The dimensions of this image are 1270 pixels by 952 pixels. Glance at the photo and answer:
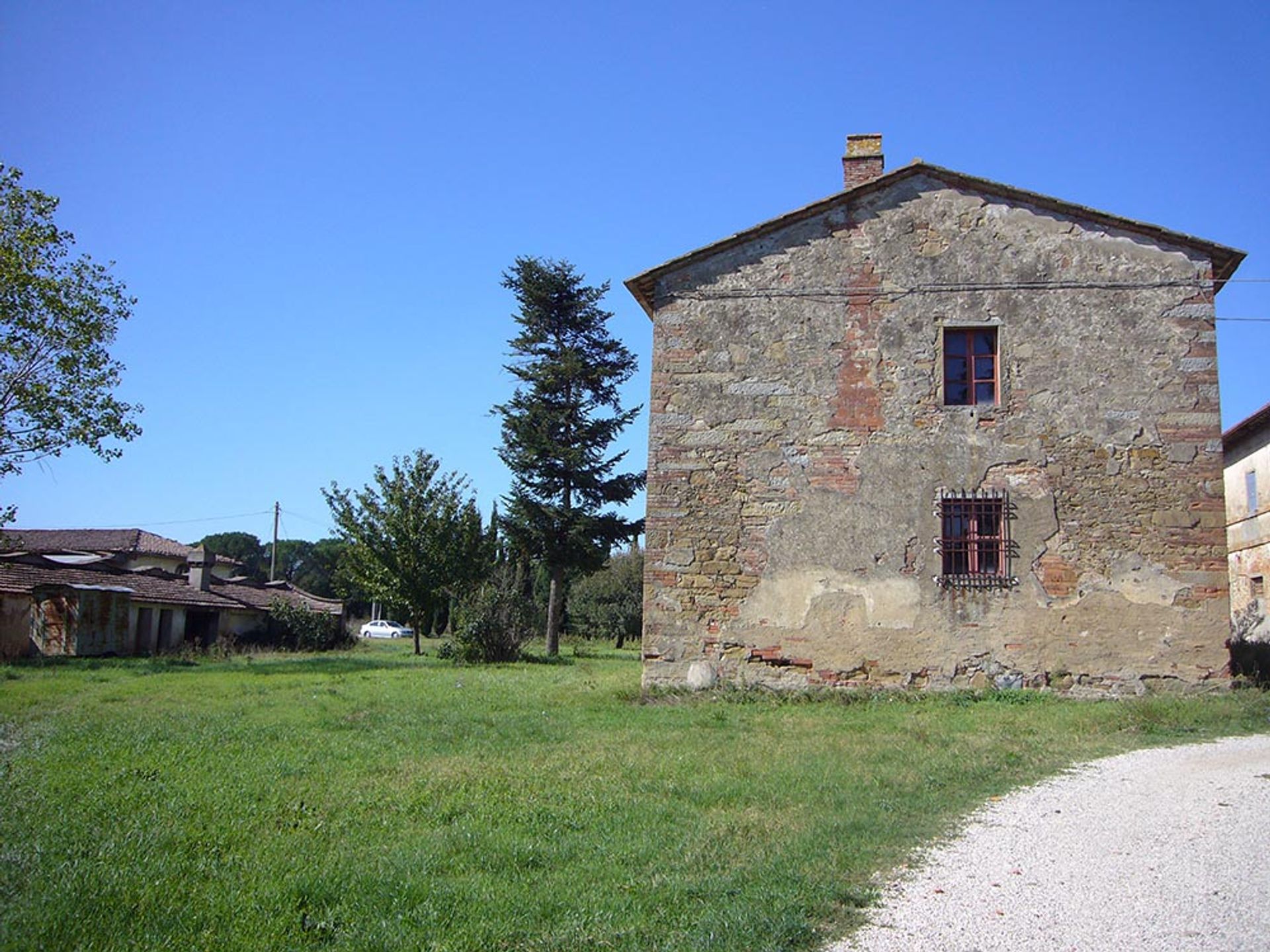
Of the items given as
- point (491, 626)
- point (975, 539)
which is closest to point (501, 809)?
point (975, 539)

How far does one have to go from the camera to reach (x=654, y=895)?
494 centimetres

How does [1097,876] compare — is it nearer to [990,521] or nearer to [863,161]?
[990,521]

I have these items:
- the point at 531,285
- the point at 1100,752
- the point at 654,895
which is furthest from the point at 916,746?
the point at 531,285

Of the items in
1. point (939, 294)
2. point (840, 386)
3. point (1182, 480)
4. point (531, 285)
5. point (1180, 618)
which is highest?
point (531, 285)

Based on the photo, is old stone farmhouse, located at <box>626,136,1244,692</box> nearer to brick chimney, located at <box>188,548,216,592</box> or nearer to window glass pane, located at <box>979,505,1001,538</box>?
window glass pane, located at <box>979,505,1001,538</box>

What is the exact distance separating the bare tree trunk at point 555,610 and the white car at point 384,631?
24390mm

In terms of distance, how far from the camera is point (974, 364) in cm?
1396

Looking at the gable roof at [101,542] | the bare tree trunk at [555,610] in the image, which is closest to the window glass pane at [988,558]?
the bare tree trunk at [555,610]

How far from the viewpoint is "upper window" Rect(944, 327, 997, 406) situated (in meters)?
13.9

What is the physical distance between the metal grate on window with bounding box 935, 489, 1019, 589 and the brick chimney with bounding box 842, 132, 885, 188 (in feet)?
17.3

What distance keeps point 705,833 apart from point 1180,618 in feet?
31.9

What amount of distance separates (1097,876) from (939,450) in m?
8.86

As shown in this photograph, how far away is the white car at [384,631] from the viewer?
176 ft

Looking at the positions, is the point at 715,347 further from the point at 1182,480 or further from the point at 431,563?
the point at 431,563
